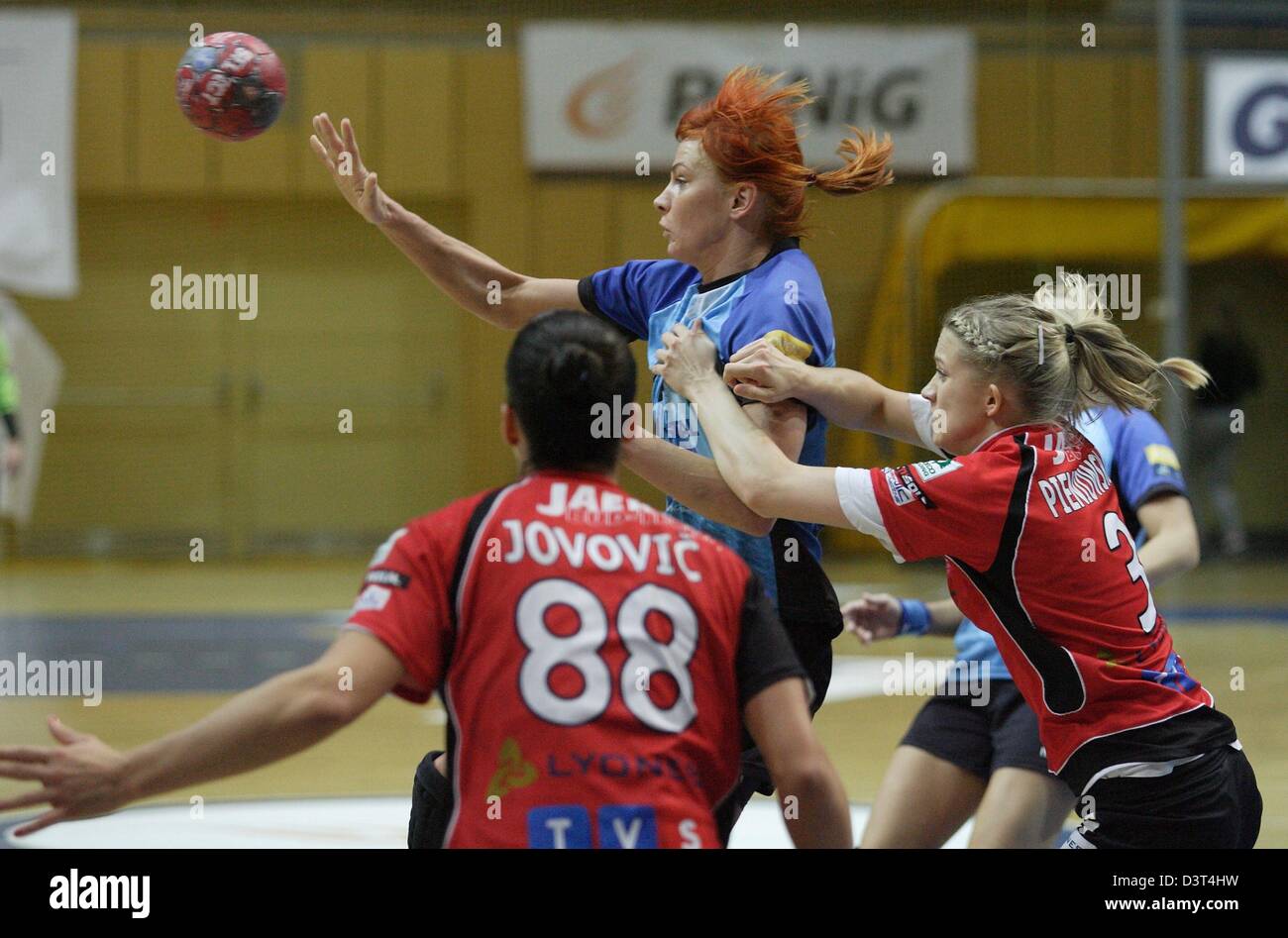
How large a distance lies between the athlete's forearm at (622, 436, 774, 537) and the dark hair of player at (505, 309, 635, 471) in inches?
18.0

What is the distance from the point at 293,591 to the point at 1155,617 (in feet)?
28.5

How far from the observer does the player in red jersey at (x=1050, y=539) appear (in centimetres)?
252

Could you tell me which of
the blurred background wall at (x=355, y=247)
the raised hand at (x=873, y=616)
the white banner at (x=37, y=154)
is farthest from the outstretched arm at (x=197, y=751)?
the blurred background wall at (x=355, y=247)

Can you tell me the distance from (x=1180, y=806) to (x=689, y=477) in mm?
988

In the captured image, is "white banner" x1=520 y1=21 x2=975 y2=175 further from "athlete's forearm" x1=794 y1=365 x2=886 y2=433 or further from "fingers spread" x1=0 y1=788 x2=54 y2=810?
"fingers spread" x1=0 y1=788 x2=54 y2=810

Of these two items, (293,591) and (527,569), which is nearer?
(527,569)

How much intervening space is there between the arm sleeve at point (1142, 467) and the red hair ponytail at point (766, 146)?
108 centimetres

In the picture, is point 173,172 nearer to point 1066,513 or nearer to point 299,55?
point 299,55

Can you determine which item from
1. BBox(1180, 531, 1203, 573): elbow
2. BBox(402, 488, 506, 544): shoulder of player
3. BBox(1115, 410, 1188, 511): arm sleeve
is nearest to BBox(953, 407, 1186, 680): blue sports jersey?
BBox(1115, 410, 1188, 511): arm sleeve

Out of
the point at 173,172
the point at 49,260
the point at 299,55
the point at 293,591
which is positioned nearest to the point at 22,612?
the point at 293,591

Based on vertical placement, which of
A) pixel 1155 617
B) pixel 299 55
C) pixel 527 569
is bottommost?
pixel 1155 617

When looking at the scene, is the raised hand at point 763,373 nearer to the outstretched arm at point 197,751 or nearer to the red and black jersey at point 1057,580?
the red and black jersey at point 1057,580
